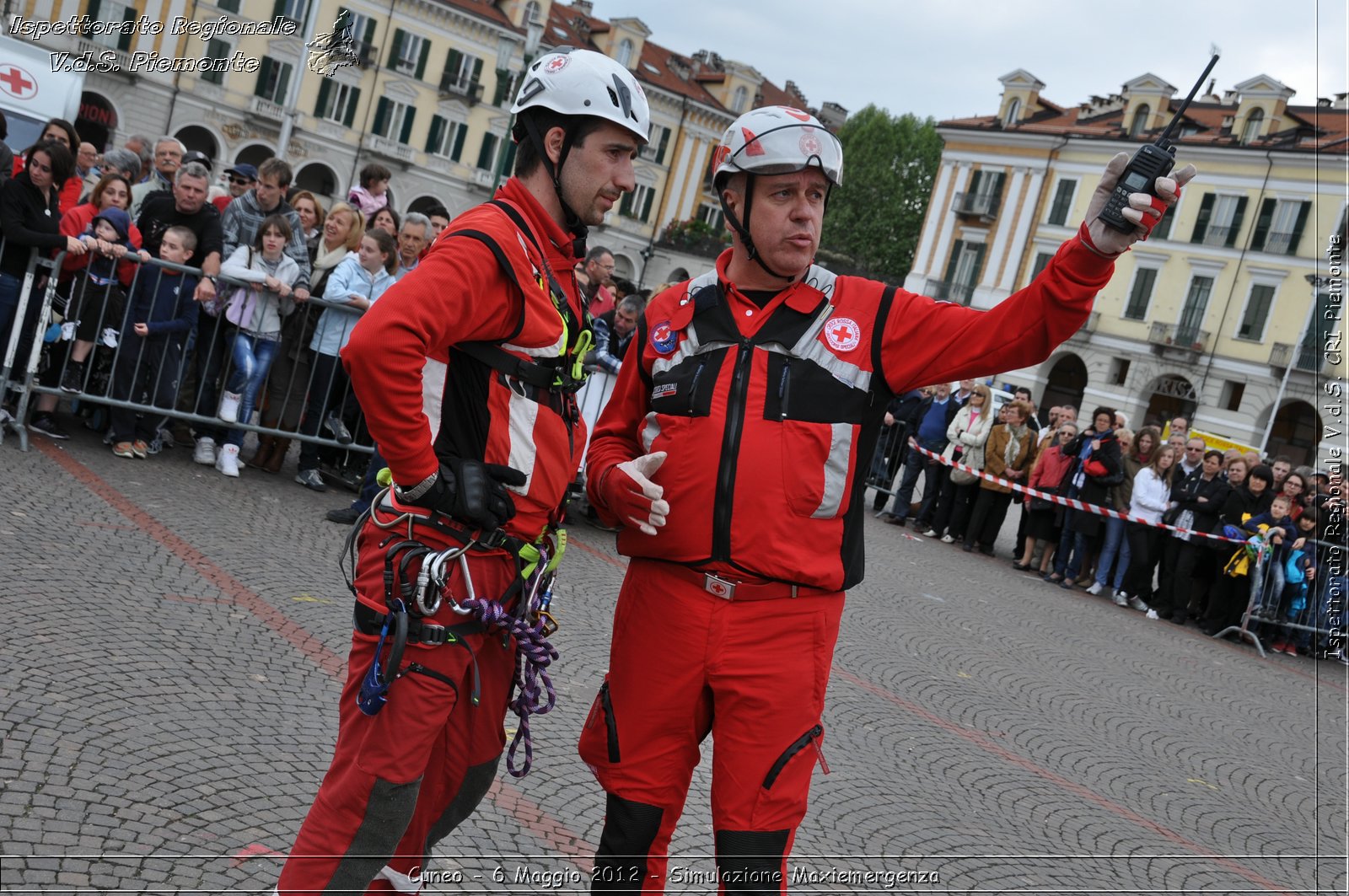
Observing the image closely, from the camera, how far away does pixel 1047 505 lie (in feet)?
46.4

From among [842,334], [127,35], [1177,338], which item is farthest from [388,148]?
[842,334]

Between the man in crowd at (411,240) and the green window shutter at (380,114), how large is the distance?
48.2 metres

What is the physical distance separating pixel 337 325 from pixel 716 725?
270 inches

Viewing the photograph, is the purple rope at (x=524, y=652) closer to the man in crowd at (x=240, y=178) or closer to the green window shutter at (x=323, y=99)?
the man in crowd at (x=240, y=178)

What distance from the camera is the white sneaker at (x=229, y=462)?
29.0ft

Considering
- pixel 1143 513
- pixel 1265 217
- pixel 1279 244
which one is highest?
pixel 1265 217

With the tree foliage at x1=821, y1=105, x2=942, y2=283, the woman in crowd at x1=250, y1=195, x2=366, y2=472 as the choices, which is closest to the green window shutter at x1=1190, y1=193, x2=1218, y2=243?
the tree foliage at x1=821, y1=105, x2=942, y2=283

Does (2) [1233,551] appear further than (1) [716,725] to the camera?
Yes

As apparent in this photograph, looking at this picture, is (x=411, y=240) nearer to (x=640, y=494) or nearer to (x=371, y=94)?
(x=640, y=494)

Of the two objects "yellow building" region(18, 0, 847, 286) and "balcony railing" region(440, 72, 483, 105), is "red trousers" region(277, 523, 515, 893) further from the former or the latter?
"balcony railing" region(440, 72, 483, 105)

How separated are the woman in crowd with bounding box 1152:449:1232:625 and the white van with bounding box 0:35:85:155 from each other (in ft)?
46.9

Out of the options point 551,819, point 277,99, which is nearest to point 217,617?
point 551,819

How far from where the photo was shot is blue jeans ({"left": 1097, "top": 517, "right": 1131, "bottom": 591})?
13.6 meters

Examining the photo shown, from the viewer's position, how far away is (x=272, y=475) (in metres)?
9.29
